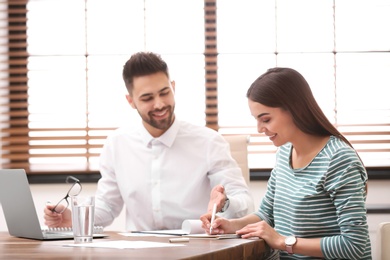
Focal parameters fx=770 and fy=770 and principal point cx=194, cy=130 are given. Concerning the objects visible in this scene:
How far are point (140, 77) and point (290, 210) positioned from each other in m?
1.00

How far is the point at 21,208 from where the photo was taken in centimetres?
238

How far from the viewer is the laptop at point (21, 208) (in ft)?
7.52

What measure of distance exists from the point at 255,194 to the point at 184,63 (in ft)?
2.78

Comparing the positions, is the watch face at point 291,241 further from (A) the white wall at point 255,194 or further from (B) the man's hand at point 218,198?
(A) the white wall at point 255,194

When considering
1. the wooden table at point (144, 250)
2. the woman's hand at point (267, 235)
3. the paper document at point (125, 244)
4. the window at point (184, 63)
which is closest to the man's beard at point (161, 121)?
the wooden table at point (144, 250)

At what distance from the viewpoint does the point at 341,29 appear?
4312 millimetres

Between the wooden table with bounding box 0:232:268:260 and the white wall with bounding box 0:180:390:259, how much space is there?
6.29 ft

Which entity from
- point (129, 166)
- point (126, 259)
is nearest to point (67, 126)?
point (129, 166)

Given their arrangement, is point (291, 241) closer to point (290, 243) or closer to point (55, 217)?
point (290, 243)

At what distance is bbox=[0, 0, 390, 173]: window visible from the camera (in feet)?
14.1

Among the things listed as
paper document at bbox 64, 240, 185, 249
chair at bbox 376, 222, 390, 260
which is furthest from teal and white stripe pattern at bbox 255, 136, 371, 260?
paper document at bbox 64, 240, 185, 249

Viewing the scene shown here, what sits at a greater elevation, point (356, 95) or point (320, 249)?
point (356, 95)

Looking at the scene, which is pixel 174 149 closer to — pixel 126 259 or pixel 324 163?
pixel 324 163

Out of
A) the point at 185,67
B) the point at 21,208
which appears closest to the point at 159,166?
the point at 21,208
